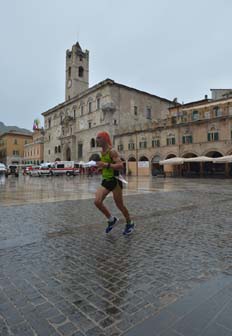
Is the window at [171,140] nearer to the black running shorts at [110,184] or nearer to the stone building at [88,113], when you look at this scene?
the stone building at [88,113]

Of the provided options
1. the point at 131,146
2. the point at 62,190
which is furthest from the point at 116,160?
the point at 131,146

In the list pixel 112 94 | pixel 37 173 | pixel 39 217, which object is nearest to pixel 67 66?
pixel 112 94

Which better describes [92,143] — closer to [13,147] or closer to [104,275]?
[13,147]

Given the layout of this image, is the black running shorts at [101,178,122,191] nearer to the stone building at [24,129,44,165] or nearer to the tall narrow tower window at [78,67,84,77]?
the tall narrow tower window at [78,67,84,77]

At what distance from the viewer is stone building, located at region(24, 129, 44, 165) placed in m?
67.7

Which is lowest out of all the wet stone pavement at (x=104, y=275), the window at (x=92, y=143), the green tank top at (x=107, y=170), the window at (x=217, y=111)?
the wet stone pavement at (x=104, y=275)

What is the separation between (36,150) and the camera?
69.7 meters

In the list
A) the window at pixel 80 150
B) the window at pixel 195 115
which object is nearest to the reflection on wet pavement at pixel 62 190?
the window at pixel 195 115

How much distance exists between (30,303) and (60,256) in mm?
1213

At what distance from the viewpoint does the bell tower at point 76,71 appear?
57406 mm

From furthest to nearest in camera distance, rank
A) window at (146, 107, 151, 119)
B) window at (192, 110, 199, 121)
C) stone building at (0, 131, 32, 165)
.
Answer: stone building at (0, 131, 32, 165) → window at (146, 107, 151, 119) → window at (192, 110, 199, 121)

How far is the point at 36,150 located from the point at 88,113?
28584 mm

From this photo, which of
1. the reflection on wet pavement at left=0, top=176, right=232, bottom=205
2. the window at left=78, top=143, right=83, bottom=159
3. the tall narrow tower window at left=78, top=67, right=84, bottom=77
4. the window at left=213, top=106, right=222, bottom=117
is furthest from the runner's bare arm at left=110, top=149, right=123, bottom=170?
the tall narrow tower window at left=78, top=67, right=84, bottom=77

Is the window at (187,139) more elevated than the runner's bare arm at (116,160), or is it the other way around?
the window at (187,139)
